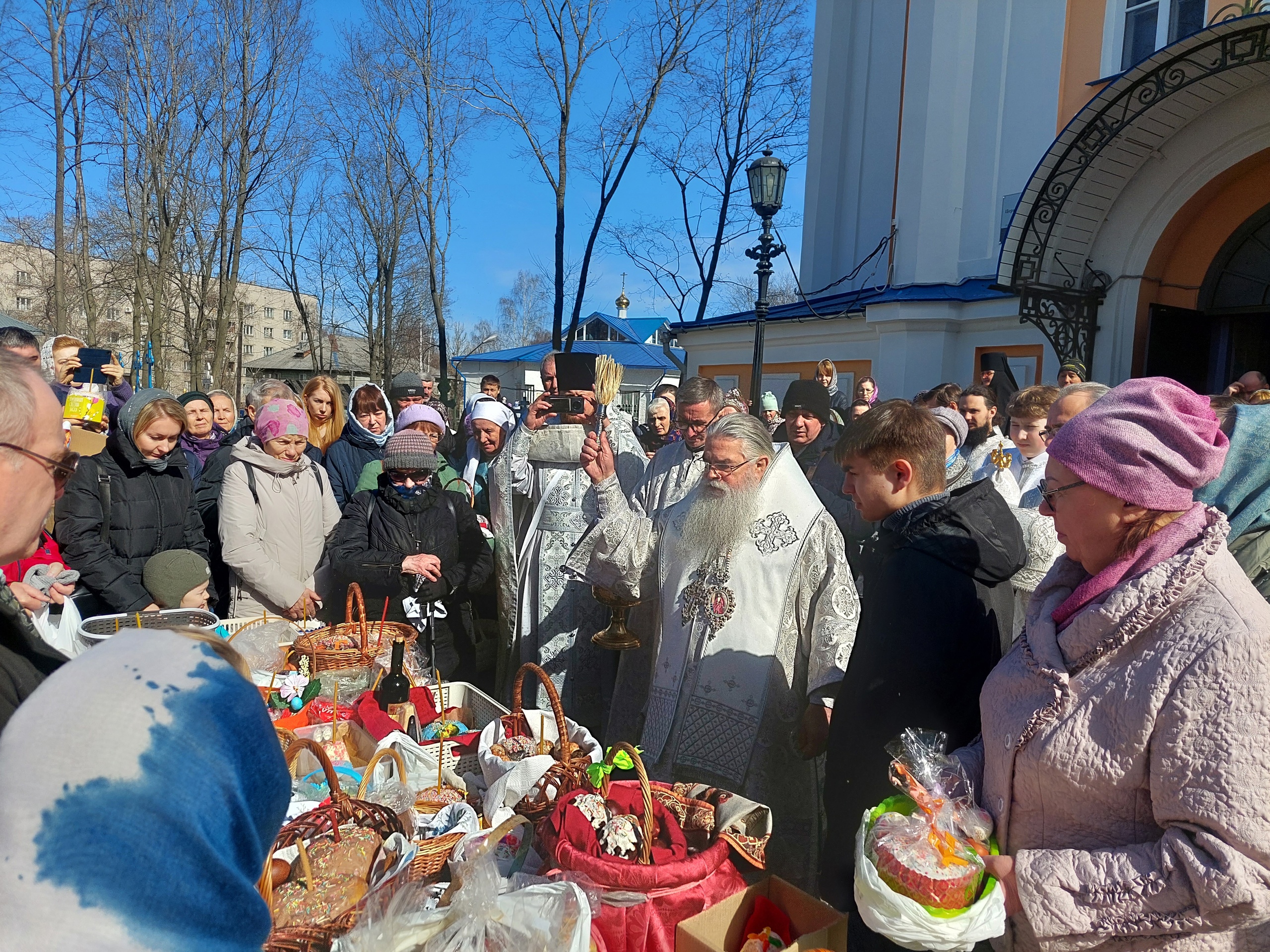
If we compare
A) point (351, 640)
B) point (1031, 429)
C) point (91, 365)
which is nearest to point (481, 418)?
point (91, 365)

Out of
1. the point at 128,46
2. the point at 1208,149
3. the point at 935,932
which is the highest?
the point at 128,46

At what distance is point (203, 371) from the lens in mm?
20281

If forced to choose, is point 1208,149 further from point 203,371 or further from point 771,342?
point 203,371

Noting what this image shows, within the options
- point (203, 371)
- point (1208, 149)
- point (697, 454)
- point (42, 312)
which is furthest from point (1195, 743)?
point (42, 312)

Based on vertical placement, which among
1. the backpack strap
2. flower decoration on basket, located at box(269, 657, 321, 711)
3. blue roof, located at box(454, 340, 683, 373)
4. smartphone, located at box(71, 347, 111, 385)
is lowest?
flower decoration on basket, located at box(269, 657, 321, 711)

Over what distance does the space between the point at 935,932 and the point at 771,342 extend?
500 inches

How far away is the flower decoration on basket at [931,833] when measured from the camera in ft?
4.68

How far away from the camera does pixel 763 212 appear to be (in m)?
8.85

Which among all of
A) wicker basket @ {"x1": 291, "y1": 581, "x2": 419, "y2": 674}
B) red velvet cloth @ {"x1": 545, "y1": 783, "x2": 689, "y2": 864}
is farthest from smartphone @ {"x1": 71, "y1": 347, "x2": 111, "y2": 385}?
red velvet cloth @ {"x1": 545, "y1": 783, "x2": 689, "y2": 864}

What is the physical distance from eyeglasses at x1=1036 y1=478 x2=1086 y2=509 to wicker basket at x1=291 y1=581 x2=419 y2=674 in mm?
2348

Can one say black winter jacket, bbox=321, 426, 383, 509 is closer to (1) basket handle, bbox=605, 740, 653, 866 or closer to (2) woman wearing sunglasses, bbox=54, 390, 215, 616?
(2) woman wearing sunglasses, bbox=54, 390, 215, 616

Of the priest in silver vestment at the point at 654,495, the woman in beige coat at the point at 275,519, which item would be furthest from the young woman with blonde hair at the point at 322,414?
the priest in silver vestment at the point at 654,495

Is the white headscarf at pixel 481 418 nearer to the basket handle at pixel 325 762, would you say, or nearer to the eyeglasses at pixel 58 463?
the basket handle at pixel 325 762

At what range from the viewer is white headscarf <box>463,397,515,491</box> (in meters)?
6.04
